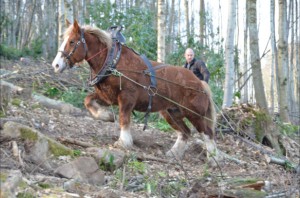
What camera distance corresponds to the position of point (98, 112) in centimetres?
764

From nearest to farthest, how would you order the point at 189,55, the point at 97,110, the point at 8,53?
the point at 97,110, the point at 189,55, the point at 8,53

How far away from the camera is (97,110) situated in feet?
25.1

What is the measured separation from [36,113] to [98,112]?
144cm

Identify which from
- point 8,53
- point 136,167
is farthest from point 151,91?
point 8,53

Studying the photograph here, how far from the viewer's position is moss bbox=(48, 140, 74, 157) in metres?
6.03

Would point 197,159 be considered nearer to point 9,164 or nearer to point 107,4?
point 9,164

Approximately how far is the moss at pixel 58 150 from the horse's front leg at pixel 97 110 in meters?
1.41

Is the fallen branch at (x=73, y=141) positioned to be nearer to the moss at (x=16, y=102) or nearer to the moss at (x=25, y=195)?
the moss at (x=16, y=102)

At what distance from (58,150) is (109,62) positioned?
196 cm

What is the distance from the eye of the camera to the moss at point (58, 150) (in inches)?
237

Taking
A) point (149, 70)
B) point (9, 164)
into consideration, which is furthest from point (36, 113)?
point (9, 164)

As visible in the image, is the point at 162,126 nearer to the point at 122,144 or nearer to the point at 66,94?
the point at 66,94

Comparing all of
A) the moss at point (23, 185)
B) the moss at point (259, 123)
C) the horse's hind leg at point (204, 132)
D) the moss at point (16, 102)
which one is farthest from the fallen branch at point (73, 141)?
the moss at point (259, 123)

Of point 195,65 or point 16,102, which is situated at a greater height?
point 195,65
